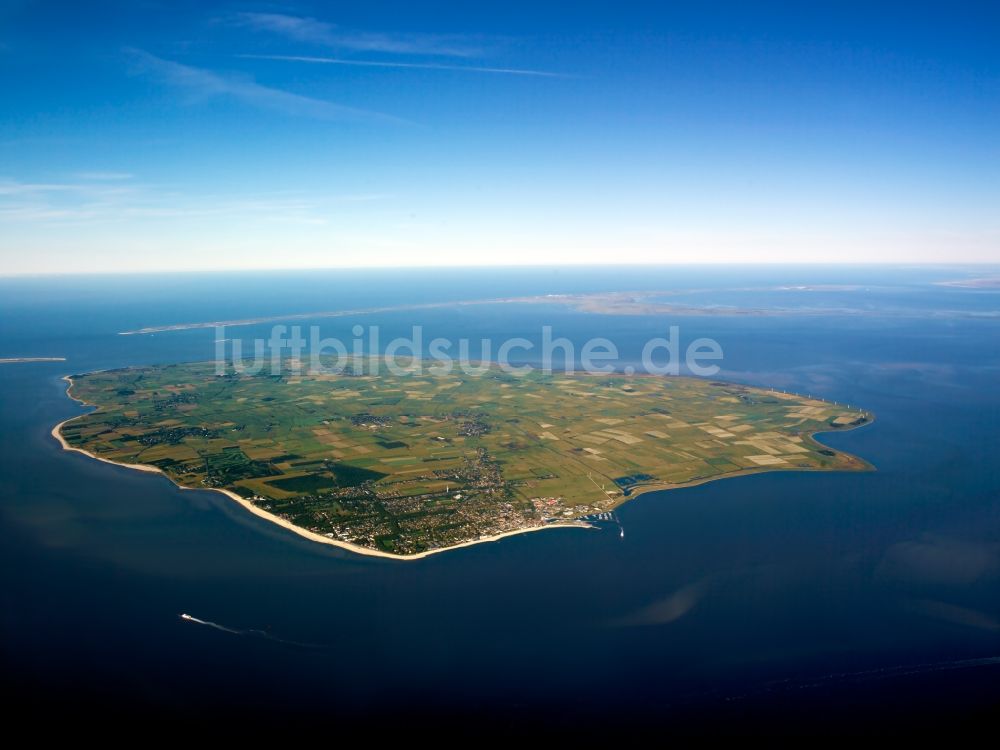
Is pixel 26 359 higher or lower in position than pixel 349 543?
higher

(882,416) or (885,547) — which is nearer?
(885,547)

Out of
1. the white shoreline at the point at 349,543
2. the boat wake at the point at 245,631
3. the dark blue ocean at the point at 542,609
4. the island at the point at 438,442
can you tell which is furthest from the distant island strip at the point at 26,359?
the boat wake at the point at 245,631

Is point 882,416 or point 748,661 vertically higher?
point 882,416

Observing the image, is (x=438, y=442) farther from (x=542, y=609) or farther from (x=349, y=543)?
(x=542, y=609)

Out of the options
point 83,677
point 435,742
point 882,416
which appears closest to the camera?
point 435,742

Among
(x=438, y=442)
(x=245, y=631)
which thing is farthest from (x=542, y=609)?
(x=438, y=442)

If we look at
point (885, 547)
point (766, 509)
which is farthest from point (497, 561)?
point (885, 547)

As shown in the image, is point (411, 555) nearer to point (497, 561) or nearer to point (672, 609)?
point (497, 561)

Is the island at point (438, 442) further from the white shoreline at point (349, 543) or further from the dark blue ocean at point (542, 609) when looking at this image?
the dark blue ocean at point (542, 609)
